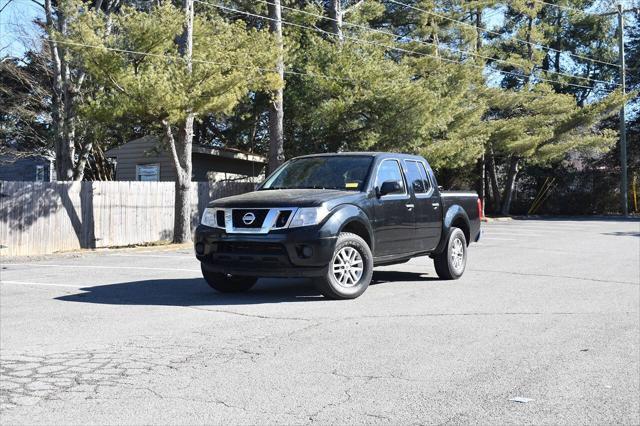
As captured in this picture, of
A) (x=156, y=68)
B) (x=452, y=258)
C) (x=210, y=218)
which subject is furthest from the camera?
(x=156, y=68)

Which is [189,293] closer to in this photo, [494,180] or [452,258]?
[452,258]

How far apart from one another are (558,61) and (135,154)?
98.3ft

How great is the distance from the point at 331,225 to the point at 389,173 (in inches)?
74.2

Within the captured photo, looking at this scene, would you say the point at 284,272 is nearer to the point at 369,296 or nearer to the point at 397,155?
the point at 369,296

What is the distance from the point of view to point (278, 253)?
8.16 meters

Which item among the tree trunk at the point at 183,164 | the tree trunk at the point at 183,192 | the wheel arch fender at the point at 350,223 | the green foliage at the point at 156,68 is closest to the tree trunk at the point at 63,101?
the green foliage at the point at 156,68

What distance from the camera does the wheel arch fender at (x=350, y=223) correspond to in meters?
8.34

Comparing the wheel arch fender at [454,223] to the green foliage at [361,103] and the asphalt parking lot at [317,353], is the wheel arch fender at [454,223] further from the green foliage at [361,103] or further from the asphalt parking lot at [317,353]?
the green foliage at [361,103]

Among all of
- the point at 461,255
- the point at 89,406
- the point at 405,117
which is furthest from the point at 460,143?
the point at 89,406

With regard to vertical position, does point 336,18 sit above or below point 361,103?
above

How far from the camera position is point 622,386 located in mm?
5234

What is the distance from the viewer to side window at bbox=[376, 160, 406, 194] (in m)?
9.60

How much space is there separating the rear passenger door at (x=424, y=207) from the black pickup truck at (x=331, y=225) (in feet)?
0.05

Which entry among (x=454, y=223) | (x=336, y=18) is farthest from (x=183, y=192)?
(x=336, y=18)
